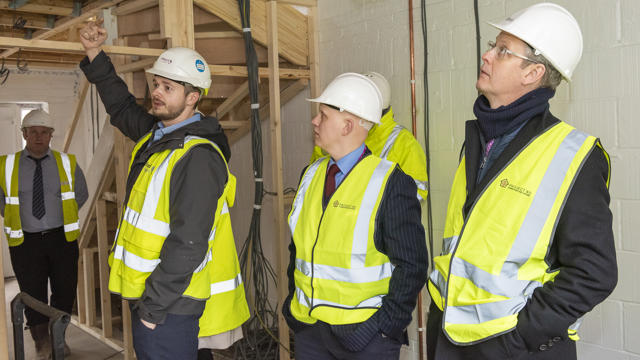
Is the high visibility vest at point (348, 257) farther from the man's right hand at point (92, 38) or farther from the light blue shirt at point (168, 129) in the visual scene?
the man's right hand at point (92, 38)

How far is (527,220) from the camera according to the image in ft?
4.85

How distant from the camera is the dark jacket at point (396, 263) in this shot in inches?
73.8

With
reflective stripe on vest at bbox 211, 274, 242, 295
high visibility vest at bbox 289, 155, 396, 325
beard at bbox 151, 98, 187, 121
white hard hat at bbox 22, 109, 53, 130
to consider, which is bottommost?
reflective stripe on vest at bbox 211, 274, 242, 295

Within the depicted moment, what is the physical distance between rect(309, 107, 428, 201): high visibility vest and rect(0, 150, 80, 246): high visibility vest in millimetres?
2503

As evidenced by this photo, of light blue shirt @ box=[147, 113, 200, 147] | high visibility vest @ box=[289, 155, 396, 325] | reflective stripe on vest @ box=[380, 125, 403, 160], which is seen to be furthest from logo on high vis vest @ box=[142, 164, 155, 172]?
reflective stripe on vest @ box=[380, 125, 403, 160]

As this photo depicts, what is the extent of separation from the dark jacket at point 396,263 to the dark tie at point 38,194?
3.14 metres

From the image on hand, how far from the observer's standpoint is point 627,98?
95.6 inches

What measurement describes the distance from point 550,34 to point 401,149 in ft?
5.06

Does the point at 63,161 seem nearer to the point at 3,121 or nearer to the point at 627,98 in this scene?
the point at 3,121

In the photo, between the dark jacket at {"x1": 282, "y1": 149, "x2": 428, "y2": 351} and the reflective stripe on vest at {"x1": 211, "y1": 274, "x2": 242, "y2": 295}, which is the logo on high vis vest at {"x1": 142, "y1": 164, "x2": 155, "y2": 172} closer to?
the reflective stripe on vest at {"x1": 211, "y1": 274, "x2": 242, "y2": 295}

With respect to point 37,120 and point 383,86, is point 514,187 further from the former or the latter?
point 37,120

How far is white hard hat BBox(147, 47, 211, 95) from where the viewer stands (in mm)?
2418

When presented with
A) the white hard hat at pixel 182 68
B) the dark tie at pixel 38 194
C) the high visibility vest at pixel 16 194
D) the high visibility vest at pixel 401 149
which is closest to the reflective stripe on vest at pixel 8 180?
the high visibility vest at pixel 16 194

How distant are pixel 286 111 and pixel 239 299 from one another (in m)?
2.09
